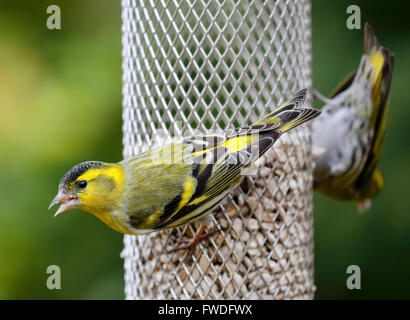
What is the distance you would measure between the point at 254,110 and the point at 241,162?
370 millimetres

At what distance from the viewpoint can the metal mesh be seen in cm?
336

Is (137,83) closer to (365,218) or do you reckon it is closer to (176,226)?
(176,226)

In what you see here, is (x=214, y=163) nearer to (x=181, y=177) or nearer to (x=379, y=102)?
(x=181, y=177)

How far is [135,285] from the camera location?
3.68m

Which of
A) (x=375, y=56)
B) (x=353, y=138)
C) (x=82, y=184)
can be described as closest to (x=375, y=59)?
(x=375, y=56)

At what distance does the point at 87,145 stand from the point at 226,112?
1145 millimetres

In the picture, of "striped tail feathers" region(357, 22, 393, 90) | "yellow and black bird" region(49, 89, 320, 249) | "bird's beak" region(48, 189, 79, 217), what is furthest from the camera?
"striped tail feathers" region(357, 22, 393, 90)

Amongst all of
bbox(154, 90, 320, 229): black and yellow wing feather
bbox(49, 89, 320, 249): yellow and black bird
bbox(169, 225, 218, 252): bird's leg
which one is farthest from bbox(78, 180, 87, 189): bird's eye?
bbox(169, 225, 218, 252): bird's leg

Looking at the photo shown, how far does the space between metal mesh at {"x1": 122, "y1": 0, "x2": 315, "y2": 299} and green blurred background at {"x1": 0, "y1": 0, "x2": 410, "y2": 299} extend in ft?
2.17

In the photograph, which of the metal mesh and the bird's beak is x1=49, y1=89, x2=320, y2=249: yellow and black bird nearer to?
the bird's beak

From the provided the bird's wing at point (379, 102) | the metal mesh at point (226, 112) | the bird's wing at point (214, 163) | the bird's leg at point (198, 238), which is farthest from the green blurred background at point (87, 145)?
the bird's wing at point (214, 163)

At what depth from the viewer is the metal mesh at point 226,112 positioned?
11.0 ft

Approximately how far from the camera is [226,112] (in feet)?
11.2

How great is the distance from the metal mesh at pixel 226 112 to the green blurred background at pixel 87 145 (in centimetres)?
66
